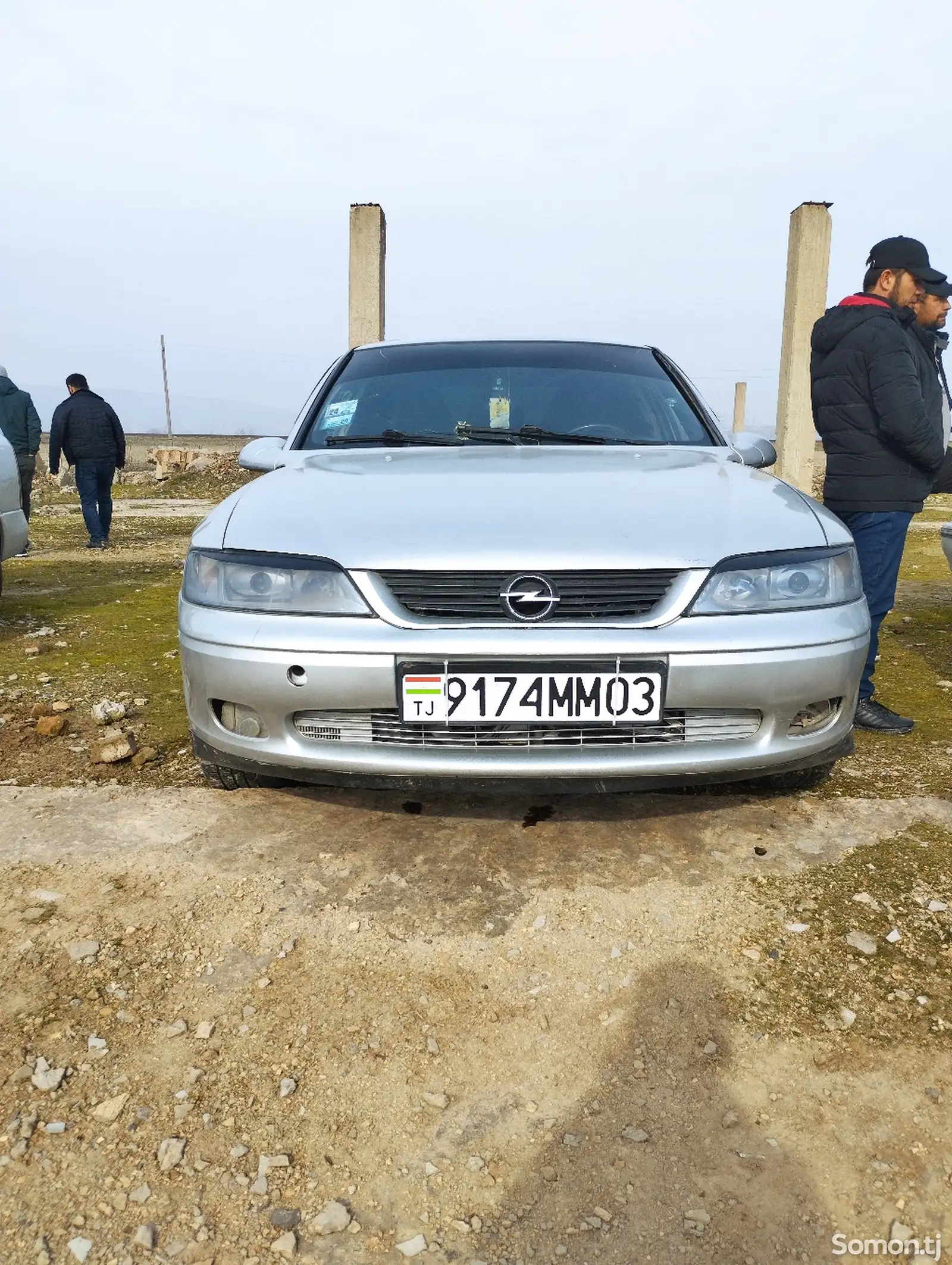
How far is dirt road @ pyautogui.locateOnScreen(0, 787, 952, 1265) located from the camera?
1.35 metres

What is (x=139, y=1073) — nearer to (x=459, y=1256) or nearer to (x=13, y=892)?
(x=459, y=1256)

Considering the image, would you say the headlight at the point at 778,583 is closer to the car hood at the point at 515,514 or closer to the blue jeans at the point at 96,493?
the car hood at the point at 515,514

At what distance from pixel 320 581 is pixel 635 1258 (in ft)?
4.87

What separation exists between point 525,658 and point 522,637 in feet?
0.16

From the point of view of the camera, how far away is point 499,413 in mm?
3252

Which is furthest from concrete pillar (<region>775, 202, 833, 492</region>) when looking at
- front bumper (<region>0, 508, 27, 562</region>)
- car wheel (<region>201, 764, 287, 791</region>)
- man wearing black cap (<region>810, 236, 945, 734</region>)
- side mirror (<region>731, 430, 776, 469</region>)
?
car wheel (<region>201, 764, 287, 791</region>)

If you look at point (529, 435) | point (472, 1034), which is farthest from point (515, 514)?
point (472, 1034)

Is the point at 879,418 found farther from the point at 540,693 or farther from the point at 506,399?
the point at 540,693

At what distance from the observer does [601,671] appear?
208 centimetres

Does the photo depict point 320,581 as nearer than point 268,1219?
No

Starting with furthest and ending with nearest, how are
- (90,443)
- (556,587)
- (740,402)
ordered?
(740,402), (90,443), (556,587)

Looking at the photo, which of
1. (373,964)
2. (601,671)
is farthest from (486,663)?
(373,964)

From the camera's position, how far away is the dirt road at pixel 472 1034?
53.3 inches

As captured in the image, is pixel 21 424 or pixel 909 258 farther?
pixel 21 424
